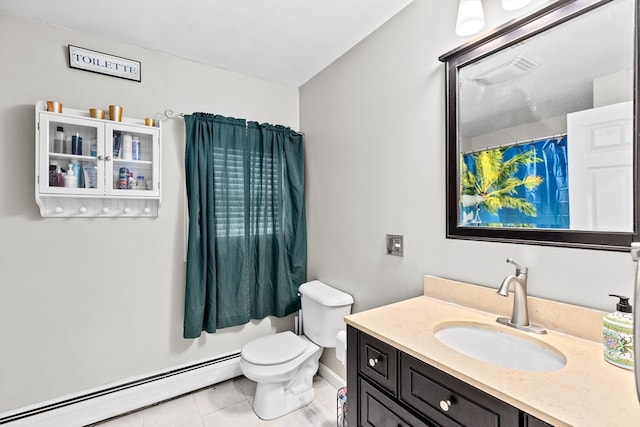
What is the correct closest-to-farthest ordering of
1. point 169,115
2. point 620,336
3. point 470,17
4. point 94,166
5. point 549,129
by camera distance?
point 620,336
point 549,129
point 470,17
point 94,166
point 169,115

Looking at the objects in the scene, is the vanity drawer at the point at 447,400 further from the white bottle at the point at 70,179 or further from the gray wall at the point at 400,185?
the white bottle at the point at 70,179

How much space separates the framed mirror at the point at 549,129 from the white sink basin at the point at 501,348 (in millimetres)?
370

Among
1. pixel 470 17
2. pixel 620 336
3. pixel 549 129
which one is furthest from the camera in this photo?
pixel 470 17

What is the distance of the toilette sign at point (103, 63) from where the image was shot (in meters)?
1.78

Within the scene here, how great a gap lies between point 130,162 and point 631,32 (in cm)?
236

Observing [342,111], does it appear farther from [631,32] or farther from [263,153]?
[631,32]

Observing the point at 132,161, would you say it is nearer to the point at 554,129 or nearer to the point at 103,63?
the point at 103,63

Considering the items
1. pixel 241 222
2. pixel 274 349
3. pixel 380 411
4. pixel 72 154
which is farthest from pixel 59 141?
pixel 380 411

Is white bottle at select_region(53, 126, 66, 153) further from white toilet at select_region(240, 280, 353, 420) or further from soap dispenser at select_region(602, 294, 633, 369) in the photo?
soap dispenser at select_region(602, 294, 633, 369)

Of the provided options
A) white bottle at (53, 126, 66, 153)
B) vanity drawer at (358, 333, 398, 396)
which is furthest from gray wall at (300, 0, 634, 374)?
white bottle at (53, 126, 66, 153)

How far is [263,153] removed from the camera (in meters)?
2.38

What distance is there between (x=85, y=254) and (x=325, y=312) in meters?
1.53

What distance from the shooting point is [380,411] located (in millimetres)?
1090

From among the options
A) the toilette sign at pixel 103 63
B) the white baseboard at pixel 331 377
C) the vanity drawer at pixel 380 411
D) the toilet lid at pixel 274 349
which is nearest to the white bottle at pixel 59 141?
the toilette sign at pixel 103 63
